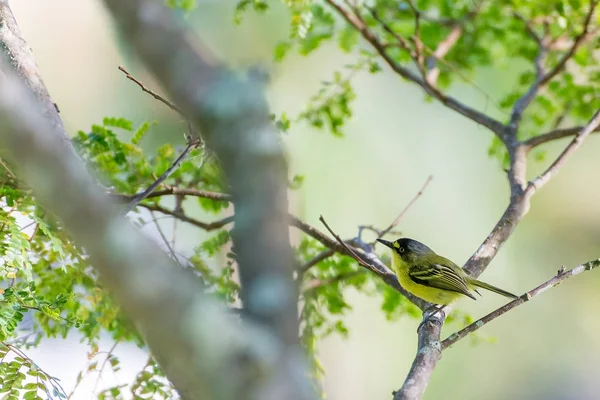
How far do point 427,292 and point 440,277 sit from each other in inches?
3.4

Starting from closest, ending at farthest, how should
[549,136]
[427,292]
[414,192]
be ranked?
[427,292], [549,136], [414,192]

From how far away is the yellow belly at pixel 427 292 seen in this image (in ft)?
7.99

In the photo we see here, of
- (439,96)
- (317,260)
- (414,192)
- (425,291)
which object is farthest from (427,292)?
(414,192)

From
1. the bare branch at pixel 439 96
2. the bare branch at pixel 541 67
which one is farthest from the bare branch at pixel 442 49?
the bare branch at pixel 541 67

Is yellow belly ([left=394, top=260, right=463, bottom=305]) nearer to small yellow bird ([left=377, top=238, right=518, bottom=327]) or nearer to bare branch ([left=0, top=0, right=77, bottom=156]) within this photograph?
small yellow bird ([left=377, top=238, right=518, bottom=327])

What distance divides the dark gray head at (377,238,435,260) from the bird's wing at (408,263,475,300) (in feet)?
0.30

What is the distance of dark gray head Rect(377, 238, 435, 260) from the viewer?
108 inches

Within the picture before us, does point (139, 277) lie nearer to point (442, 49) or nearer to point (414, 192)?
point (442, 49)

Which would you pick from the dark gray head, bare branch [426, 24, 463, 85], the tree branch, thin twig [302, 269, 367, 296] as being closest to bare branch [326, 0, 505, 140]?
bare branch [426, 24, 463, 85]

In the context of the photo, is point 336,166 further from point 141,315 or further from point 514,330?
point 141,315

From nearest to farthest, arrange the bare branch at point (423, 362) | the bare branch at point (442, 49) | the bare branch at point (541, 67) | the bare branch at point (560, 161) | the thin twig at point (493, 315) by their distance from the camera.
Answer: the bare branch at point (423, 362) → the thin twig at point (493, 315) → the bare branch at point (560, 161) → the bare branch at point (541, 67) → the bare branch at point (442, 49)

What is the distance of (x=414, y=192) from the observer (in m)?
6.25

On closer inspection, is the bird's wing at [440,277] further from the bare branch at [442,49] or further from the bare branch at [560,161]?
the bare branch at [442,49]

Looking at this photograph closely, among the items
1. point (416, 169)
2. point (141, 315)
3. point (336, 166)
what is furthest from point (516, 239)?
point (141, 315)
